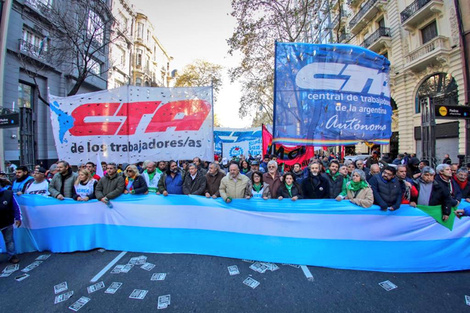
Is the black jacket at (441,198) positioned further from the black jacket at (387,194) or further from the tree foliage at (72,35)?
the tree foliage at (72,35)

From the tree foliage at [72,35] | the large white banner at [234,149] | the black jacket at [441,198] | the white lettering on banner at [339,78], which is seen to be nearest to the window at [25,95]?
the tree foliage at [72,35]

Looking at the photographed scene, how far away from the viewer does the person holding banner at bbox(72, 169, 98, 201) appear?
4023 millimetres

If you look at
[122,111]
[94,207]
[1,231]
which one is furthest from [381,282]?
[1,231]

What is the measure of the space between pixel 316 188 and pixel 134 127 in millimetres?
3769

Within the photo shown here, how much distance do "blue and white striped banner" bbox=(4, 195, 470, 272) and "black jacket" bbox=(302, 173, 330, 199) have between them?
1.68 ft

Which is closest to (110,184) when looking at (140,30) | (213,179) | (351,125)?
(213,179)

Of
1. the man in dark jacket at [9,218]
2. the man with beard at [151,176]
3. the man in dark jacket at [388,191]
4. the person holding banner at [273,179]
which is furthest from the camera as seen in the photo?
the man with beard at [151,176]

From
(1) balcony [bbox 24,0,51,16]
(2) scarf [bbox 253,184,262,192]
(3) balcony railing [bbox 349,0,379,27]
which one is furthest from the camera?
(3) balcony railing [bbox 349,0,379,27]

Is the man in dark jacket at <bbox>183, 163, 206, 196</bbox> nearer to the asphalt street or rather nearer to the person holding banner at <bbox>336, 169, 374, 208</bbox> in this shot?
the asphalt street

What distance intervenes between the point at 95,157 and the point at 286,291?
13.6ft

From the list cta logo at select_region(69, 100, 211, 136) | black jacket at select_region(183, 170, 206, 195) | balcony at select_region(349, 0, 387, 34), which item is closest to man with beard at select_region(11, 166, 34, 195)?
cta logo at select_region(69, 100, 211, 136)

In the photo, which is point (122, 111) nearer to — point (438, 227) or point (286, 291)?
point (286, 291)

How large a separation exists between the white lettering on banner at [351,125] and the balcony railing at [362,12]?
2271cm

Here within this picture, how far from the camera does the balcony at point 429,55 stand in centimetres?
1359
